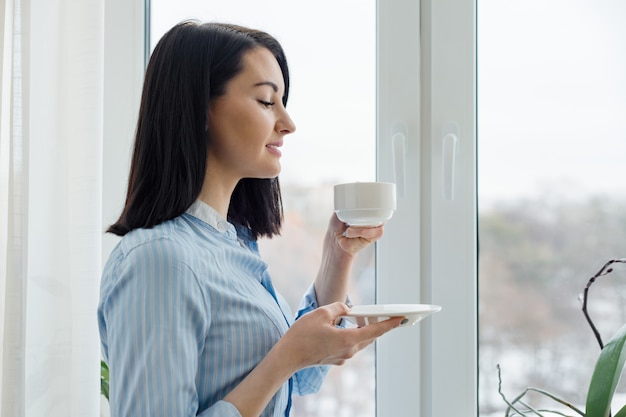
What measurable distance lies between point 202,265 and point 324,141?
0.70 m

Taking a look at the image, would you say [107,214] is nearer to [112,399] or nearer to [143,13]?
[143,13]

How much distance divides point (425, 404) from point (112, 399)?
31.1 inches

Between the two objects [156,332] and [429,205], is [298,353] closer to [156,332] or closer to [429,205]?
[156,332]

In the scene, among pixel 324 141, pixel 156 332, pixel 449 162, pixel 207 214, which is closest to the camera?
pixel 156 332

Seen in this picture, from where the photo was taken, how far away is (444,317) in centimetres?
145

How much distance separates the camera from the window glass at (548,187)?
55.7 inches

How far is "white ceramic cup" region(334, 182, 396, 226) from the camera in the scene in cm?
110

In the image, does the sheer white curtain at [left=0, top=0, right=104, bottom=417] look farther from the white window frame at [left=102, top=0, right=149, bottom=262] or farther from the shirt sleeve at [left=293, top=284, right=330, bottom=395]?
the shirt sleeve at [left=293, top=284, right=330, bottom=395]

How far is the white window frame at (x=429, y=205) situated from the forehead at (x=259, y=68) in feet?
1.48

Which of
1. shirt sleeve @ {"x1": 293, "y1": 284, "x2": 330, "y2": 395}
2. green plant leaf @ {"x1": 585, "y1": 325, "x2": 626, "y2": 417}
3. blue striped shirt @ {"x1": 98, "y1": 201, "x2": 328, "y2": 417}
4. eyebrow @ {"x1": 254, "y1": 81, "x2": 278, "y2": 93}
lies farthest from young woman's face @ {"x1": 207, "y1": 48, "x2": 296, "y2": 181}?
green plant leaf @ {"x1": 585, "y1": 325, "x2": 626, "y2": 417}

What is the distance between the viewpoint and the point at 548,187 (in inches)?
56.9

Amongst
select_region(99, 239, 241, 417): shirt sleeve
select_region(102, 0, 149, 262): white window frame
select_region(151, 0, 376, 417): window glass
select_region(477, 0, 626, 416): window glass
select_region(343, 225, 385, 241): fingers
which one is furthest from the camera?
select_region(102, 0, 149, 262): white window frame

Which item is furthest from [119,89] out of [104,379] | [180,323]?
[180,323]

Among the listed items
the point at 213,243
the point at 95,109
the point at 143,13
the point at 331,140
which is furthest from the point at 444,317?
the point at 143,13
